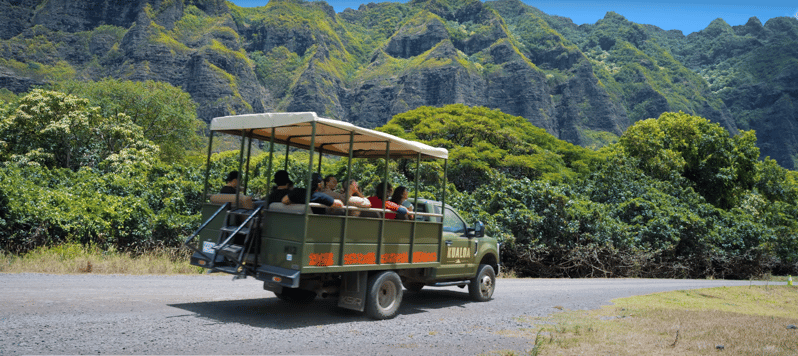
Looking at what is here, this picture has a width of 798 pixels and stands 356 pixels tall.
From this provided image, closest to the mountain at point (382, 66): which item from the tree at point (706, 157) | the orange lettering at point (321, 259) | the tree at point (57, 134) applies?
the tree at point (57, 134)

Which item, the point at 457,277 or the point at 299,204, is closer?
the point at 299,204

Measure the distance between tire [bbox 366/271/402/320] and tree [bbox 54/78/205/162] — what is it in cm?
3918

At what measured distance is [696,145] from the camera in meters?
40.9

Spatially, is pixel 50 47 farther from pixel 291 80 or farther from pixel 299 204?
pixel 299 204

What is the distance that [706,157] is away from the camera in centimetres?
4016

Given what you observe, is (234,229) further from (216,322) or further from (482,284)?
(482,284)

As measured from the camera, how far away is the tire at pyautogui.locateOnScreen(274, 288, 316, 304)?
920cm

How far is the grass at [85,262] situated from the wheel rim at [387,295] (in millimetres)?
6839

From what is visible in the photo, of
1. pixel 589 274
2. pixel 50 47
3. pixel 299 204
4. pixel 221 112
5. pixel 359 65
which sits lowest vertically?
pixel 589 274

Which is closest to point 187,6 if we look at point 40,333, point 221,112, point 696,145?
point 221,112

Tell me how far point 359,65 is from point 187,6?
51574 millimetres

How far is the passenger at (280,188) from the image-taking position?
8.09m

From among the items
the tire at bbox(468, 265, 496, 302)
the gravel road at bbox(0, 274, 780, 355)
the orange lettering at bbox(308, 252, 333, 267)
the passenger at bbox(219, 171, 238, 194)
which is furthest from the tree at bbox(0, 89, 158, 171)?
the orange lettering at bbox(308, 252, 333, 267)

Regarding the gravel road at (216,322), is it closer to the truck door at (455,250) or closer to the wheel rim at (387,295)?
the wheel rim at (387,295)
